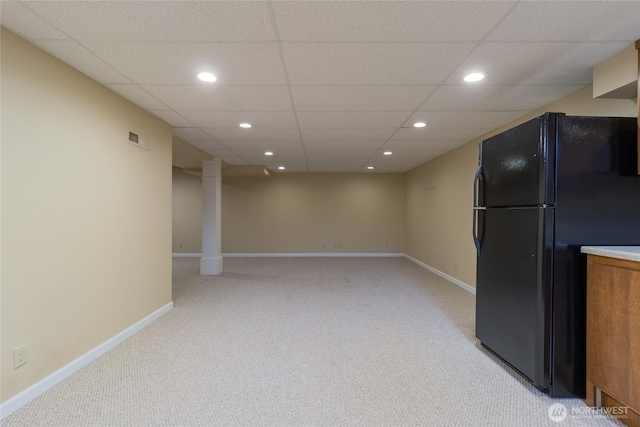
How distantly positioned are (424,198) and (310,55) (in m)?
5.16

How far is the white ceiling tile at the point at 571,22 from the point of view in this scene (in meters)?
1.56

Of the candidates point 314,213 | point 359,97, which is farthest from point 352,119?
point 314,213

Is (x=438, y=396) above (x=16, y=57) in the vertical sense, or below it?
below

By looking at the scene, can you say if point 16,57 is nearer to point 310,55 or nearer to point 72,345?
point 310,55

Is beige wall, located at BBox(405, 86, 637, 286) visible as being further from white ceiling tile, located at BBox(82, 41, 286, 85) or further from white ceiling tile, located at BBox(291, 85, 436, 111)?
white ceiling tile, located at BBox(82, 41, 286, 85)

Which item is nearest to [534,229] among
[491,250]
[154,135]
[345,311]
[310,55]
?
[491,250]

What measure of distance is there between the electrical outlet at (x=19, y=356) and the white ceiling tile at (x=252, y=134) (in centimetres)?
270

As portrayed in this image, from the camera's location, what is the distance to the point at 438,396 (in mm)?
1969

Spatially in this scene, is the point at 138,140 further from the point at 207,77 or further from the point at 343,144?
the point at 343,144

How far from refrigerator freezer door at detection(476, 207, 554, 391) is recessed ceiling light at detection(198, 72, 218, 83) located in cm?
235

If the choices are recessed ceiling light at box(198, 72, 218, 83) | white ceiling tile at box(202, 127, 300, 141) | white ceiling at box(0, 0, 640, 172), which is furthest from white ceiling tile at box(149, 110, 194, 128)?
recessed ceiling light at box(198, 72, 218, 83)

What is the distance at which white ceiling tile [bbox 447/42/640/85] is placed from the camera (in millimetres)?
1947

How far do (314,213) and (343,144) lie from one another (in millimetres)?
3739

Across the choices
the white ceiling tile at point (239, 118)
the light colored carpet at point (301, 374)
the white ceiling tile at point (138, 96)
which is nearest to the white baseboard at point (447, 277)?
the light colored carpet at point (301, 374)
